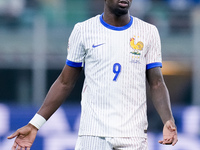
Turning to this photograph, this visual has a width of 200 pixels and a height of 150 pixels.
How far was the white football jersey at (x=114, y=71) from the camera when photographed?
394 centimetres

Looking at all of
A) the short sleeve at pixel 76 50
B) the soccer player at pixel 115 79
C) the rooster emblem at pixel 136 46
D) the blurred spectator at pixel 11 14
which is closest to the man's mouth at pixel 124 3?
the soccer player at pixel 115 79

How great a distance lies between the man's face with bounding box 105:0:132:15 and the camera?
3.99 m

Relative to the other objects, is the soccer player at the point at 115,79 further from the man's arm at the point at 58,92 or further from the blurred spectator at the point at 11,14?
the blurred spectator at the point at 11,14

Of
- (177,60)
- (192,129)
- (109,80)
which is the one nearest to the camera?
(109,80)

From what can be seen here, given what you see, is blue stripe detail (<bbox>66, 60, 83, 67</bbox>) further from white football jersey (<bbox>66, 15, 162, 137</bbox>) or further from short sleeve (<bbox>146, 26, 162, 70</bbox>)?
short sleeve (<bbox>146, 26, 162, 70</bbox>)

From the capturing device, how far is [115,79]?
155 inches

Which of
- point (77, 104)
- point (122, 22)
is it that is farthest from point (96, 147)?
point (77, 104)

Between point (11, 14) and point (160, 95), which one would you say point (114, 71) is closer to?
point (160, 95)

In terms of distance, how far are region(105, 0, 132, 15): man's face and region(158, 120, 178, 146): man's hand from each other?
850 millimetres

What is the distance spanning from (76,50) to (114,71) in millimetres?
344

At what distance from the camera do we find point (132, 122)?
396 centimetres

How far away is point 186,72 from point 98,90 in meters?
6.27

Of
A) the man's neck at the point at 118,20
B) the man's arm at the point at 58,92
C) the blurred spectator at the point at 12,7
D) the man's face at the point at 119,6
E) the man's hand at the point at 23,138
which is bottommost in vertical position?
the man's hand at the point at 23,138

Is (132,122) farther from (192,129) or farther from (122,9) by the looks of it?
(192,129)
